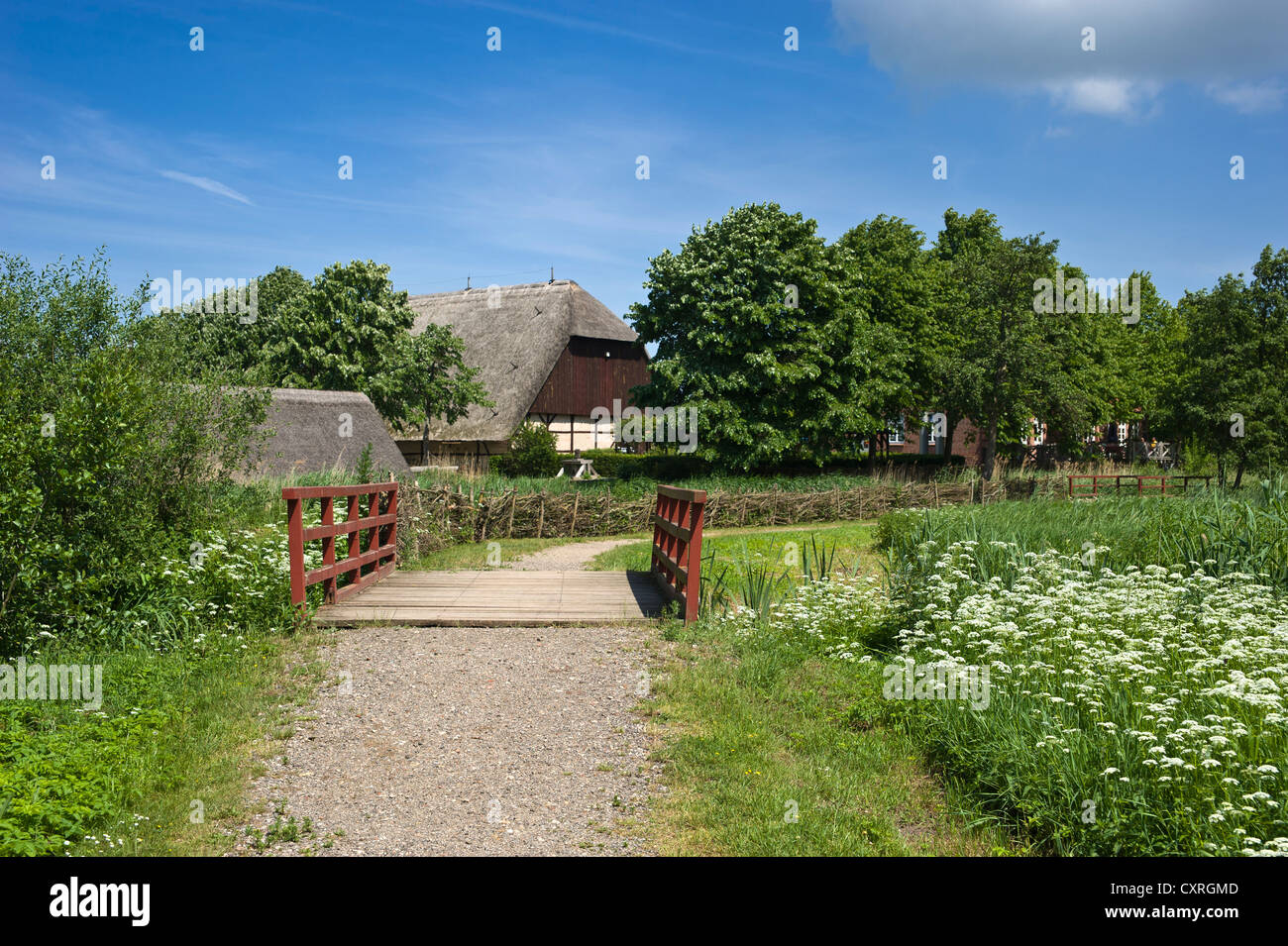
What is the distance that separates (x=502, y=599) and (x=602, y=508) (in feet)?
A: 36.0

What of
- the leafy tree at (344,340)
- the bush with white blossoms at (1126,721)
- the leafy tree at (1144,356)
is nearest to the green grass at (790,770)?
the bush with white blossoms at (1126,721)

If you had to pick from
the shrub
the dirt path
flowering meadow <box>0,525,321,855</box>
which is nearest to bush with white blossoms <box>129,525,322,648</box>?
flowering meadow <box>0,525,321,855</box>

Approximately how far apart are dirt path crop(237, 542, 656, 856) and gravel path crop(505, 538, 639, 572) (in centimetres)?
614

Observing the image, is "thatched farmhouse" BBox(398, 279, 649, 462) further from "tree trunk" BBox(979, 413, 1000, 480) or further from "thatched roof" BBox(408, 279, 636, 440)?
"tree trunk" BBox(979, 413, 1000, 480)

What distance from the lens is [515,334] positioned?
40.3 metres

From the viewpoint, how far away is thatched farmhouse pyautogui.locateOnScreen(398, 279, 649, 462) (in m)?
37.2

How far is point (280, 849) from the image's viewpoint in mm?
4199

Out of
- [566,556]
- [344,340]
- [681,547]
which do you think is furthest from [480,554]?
[344,340]

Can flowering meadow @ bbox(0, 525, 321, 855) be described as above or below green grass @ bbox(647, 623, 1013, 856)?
above

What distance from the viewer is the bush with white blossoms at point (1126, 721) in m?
4.02

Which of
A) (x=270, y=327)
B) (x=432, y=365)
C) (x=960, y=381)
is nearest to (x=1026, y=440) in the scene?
(x=960, y=381)

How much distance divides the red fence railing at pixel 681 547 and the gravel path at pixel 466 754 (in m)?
0.98

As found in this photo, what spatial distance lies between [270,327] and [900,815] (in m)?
35.1

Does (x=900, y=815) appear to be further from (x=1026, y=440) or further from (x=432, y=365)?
(x=1026, y=440)
